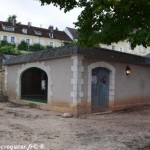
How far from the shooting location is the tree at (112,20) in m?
6.66

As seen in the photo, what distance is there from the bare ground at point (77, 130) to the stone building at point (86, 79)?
29.5 inches

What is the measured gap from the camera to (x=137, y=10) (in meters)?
6.94

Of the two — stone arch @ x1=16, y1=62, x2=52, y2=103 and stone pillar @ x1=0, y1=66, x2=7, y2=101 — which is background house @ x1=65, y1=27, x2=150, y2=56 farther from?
stone arch @ x1=16, y1=62, x2=52, y2=103

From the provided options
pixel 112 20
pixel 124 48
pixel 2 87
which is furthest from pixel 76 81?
pixel 124 48

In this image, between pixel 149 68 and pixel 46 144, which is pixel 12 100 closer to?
pixel 149 68

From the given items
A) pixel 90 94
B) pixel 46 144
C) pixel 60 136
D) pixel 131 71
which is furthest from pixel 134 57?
→ pixel 46 144

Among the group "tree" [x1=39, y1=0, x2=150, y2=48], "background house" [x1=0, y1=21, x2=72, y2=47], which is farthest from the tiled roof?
"tree" [x1=39, y1=0, x2=150, y2=48]

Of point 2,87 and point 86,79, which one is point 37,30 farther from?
point 86,79

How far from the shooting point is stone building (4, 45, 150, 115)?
13.1 m

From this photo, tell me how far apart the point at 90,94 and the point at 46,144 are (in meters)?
5.95

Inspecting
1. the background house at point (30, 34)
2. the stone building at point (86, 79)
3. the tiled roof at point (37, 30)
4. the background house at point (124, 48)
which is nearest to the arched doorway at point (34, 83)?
the stone building at point (86, 79)

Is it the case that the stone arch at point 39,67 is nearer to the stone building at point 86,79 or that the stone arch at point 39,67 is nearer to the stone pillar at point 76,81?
the stone building at point 86,79

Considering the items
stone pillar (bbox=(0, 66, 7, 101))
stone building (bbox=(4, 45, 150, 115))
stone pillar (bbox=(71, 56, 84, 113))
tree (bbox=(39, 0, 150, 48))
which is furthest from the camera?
stone pillar (bbox=(0, 66, 7, 101))

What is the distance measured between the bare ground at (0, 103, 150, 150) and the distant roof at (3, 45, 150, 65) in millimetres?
2452
